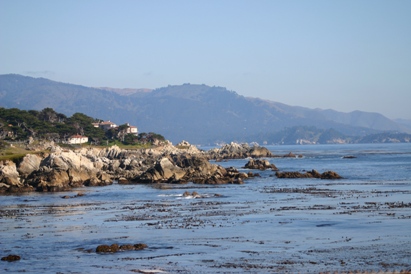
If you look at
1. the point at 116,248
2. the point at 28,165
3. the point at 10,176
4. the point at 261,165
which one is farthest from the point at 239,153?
the point at 116,248

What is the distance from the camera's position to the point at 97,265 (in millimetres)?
23156

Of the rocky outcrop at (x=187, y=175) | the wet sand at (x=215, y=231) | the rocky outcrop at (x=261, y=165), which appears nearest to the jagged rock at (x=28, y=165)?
the rocky outcrop at (x=187, y=175)

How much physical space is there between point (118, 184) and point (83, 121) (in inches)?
2838

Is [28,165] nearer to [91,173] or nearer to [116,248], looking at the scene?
[91,173]

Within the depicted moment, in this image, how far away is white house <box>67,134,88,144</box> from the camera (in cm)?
11881

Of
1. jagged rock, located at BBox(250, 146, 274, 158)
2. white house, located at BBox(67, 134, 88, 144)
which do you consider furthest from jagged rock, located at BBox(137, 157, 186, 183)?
jagged rock, located at BBox(250, 146, 274, 158)

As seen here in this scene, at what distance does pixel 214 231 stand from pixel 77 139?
93.5 meters

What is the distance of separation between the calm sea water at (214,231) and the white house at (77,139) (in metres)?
68.5

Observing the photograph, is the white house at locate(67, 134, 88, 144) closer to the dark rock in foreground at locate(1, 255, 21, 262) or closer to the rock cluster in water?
the rock cluster in water

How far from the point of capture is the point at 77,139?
12050cm

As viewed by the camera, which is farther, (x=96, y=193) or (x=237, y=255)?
(x=96, y=193)

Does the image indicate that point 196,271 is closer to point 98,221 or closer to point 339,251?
point 339,251

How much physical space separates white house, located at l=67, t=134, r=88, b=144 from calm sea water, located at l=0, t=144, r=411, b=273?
6849 centimetres

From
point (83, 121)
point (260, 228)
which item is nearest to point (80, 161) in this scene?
point (260, 228)
